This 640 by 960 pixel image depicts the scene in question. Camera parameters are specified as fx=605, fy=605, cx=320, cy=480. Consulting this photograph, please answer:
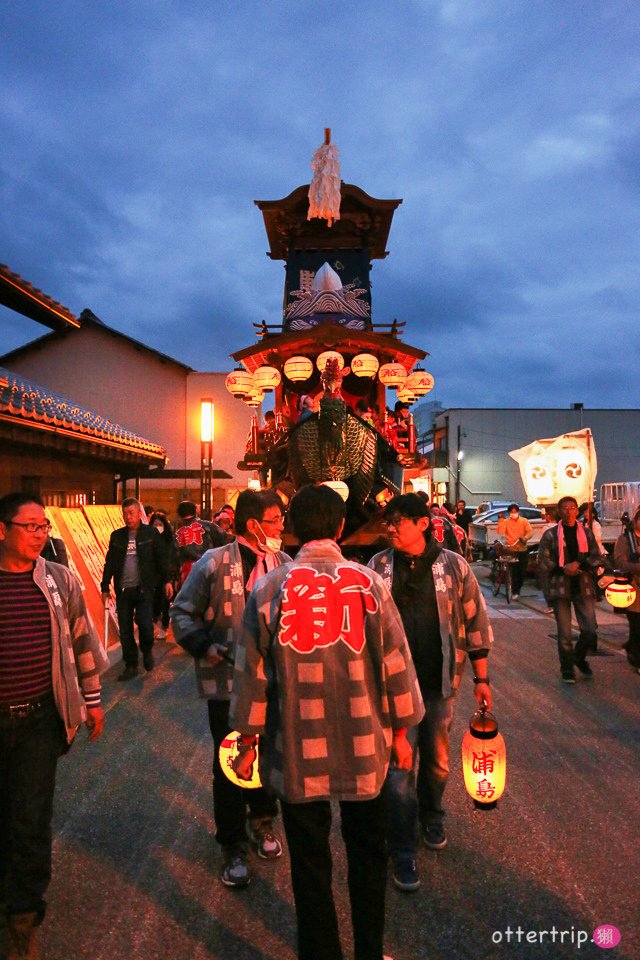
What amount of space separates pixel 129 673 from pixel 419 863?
471cm

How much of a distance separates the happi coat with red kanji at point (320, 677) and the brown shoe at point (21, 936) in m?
1.29

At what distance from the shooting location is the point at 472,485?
41219 mm

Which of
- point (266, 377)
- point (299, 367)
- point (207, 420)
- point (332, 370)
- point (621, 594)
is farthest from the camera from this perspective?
point (207, 420)

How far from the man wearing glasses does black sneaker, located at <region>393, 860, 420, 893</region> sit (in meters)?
1.68

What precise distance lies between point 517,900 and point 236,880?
1.41 meters

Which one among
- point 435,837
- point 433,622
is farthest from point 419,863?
point 433,622

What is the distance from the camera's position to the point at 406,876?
310 centimetres

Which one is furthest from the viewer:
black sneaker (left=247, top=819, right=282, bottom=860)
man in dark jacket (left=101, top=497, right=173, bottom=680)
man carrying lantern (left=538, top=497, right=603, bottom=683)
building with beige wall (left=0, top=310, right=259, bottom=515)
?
building with beige wall (left=0, top=310, right=259, bottom=515)

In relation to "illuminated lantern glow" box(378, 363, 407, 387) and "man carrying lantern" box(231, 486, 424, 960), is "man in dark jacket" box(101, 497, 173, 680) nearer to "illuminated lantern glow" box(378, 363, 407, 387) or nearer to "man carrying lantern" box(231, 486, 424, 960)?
"man carrying lantern" box(231, 486, 424, 960)

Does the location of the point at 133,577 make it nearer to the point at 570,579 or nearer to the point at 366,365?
the point at 570,579

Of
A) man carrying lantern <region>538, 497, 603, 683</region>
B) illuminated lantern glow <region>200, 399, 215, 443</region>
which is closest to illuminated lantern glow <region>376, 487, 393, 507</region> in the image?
man carrying lantern <region>538, 497, 603, 683</region>

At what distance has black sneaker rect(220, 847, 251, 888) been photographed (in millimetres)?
3119

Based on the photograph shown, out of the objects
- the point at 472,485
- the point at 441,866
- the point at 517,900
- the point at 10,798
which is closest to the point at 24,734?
the point at 10,798

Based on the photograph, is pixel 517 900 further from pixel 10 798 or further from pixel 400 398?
pixel 400 398
